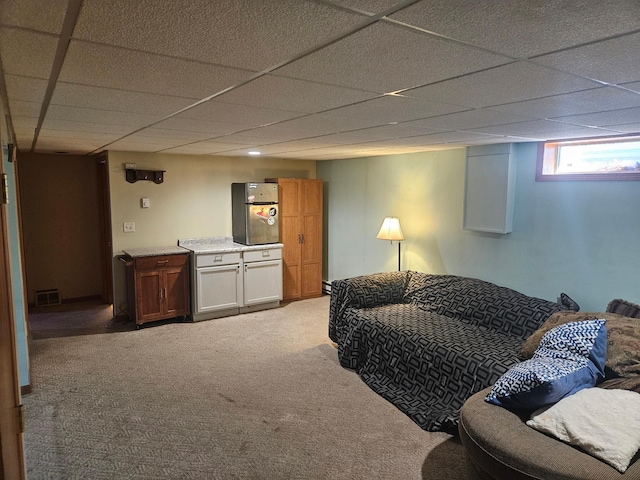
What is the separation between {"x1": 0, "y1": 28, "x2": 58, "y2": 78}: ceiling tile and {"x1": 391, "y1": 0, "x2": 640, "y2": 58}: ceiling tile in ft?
3.26

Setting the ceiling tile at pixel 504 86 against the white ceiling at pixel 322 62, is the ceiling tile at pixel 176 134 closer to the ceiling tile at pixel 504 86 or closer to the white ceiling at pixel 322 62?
the white ceiling at pixel 322 62

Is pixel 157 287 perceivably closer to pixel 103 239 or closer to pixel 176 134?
pixel 103 239

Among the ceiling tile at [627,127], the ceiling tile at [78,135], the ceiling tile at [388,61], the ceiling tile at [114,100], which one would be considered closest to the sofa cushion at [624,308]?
the ceiling tile at [627,127]

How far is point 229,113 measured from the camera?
233 centimetres

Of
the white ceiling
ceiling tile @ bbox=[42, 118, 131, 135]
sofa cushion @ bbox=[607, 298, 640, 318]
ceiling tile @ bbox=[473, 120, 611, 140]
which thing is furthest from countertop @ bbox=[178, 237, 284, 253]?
sofa cushion @ bbox=[607, 298, 640, 318]

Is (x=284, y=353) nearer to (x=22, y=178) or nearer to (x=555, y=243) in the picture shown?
(x=555, y=243)

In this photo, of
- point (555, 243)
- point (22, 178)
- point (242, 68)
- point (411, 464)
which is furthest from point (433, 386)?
point (22, 178)

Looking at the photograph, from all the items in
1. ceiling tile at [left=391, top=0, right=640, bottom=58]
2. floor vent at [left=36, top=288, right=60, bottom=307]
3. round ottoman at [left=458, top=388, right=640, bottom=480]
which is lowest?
floor vent at [left=36, top=288, right=60, bottom=307]

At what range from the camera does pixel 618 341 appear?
2.58 m

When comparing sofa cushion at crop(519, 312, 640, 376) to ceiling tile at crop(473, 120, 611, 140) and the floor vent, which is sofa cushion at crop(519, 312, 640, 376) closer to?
ceiling tile at crop(473, 120, 611, 140)

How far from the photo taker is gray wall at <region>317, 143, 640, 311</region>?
327 cm

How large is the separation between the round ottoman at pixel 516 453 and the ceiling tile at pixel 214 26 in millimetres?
1998

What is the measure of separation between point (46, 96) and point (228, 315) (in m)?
3.87

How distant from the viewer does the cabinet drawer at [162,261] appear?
481cm
